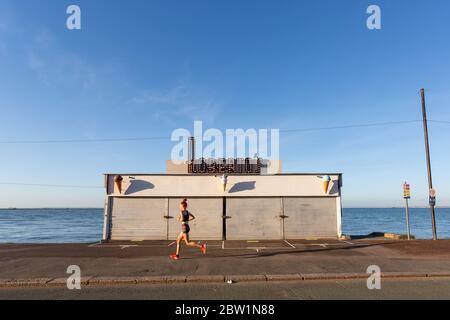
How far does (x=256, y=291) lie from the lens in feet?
21.0

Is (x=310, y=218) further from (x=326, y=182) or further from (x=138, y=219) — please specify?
(x=138, y=219)

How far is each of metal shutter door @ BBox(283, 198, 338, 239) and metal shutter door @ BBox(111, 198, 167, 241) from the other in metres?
6.66

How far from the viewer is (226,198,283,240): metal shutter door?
16.3 metres

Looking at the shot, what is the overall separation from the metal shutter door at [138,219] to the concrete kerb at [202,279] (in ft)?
29.6

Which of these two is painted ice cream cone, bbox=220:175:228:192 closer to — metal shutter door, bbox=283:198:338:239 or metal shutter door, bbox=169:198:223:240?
metal shutter door, bbox=169:198:223:240

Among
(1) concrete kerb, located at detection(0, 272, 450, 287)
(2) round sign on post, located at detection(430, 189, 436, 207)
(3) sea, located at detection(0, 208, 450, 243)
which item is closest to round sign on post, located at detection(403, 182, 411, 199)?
(2) round sign on post, located at detection(430, 189, 436, 207)

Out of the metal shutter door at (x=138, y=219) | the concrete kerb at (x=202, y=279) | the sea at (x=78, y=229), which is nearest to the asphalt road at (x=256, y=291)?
the concrete kerb at (x=202, y=279)

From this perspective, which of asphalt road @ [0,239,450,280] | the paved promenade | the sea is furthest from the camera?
the sea

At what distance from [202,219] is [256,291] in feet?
33.4

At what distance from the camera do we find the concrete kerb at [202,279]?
23.1 ft

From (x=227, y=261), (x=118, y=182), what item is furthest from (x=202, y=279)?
(x=118, y=182)

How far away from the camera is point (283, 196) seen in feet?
54.5

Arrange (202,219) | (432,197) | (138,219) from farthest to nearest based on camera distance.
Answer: (432,197)
(202,219)
(138,219)

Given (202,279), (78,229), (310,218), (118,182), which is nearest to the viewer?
(202,279)
